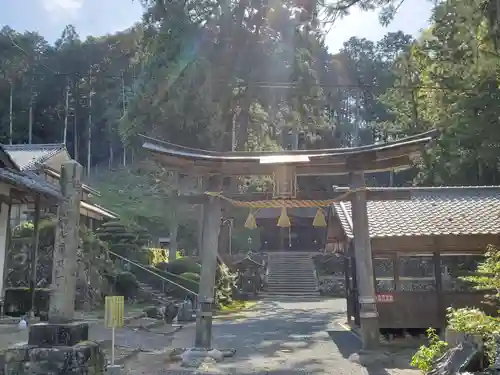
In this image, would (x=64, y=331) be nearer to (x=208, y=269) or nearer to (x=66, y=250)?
(x=66, y=250)

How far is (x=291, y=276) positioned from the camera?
38.0m

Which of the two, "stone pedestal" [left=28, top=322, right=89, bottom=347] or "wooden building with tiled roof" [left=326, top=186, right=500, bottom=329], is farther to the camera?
"wooden building with tiled roof" [left=326, top=186, right=500, bottom=329]

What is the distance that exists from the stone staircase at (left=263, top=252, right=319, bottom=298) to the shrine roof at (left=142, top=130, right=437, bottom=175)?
2320cm

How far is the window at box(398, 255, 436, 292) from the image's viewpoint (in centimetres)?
1461

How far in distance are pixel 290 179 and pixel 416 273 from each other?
5.61m

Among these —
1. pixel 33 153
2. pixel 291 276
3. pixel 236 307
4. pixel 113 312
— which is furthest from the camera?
pixel 291 276

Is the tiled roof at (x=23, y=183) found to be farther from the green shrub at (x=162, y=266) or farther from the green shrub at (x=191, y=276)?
the green shrub at (x=162, y=266)

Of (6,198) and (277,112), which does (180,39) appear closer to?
(277,112)

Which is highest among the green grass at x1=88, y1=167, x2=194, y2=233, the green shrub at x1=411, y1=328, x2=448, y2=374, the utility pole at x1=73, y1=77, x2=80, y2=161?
the utility pole at x1=73, y1=77, x2=80, y2=161

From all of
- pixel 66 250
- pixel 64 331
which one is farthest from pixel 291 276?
pixel 64 331

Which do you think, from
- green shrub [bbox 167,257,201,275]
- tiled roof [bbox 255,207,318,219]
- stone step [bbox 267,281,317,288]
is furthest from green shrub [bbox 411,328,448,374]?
tiled roof [bbox 255,207,318,219]

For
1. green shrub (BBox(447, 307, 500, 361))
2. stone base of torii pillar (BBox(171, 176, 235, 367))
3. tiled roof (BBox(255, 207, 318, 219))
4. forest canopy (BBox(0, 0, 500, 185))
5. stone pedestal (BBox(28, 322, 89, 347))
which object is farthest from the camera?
tiled roof (BBox(255, 207, 318, 219))

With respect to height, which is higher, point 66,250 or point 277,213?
point 277,213

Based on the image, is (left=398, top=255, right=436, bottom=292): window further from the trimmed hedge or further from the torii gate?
the trimmed hedge
